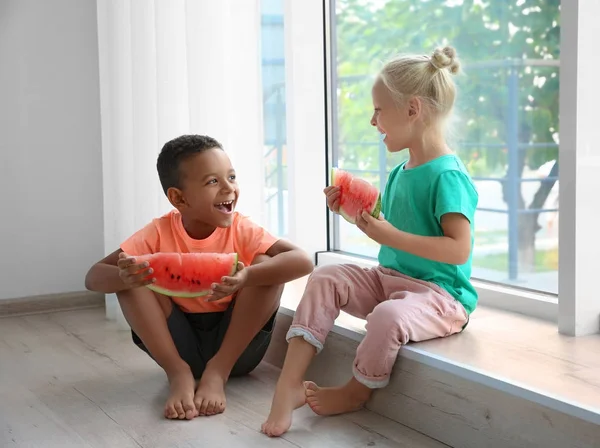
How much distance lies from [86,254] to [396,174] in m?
1.60

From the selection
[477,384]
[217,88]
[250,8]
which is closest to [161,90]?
[217,88]

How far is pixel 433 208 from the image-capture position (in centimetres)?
195

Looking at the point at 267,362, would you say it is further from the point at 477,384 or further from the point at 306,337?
the point at 477,384

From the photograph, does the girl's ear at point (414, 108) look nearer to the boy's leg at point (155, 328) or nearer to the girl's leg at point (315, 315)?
the girl's leg at point (315, 315)

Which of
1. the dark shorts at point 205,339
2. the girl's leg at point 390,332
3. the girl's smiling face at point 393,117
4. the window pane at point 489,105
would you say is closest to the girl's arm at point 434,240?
the girl's leg at point 390,332

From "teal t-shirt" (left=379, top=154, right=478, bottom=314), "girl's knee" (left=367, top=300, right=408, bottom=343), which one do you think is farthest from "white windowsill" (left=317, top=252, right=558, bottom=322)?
"girl's knee" (left=367, top=300, right=408, bottom=343)

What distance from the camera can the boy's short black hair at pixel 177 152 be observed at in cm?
211

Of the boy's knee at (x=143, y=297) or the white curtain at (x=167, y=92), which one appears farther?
the white curtain at (x=167, y=92)

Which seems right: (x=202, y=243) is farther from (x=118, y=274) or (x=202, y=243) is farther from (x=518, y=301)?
(x=518, y=301)

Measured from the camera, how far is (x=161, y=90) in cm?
268

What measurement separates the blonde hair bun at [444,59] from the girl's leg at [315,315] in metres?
0.55

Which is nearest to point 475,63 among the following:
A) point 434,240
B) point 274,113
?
point 274,113

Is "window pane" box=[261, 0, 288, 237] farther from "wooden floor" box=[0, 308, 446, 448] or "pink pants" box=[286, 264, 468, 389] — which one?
"pink pants" box=[286, 264, 468, 389]

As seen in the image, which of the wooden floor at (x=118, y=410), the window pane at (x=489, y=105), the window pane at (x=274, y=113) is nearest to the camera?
the wooden floor at (x=118, y=410)
